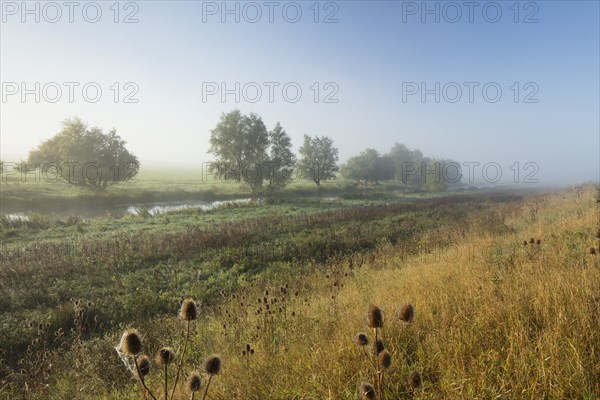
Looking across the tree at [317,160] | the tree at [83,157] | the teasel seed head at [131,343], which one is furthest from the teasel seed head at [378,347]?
the tree at [317,160]

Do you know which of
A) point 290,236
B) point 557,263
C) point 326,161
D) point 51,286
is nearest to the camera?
point 557,263

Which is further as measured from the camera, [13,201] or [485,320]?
[13,201]

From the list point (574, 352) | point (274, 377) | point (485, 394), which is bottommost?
point (274, 377)

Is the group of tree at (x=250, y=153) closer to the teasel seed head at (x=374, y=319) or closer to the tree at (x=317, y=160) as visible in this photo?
the tree at (x=317, y=160)

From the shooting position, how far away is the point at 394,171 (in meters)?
81.9

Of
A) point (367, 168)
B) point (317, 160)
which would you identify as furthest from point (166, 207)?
point (367, 168)

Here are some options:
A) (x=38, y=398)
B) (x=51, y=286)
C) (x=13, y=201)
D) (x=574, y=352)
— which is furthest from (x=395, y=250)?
(x=13, y=201)

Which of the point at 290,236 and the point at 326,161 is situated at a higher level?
the point at 326,161

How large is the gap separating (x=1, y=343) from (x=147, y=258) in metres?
5.47

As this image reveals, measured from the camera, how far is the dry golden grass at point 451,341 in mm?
2596

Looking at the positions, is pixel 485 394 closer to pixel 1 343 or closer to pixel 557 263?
pixel 557 263

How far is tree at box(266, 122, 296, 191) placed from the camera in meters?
45.8

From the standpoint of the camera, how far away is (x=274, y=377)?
3.16 m

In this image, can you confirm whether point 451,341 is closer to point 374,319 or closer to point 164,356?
point 374,319
